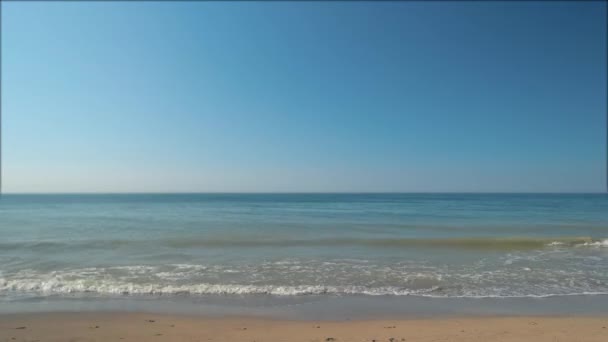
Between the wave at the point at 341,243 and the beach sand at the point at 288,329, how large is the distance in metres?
9.08

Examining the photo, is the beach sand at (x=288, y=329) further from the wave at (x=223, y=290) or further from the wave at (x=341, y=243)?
the wave at (x=341, y=243)

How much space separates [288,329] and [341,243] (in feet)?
34.9

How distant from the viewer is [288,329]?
21.1ft

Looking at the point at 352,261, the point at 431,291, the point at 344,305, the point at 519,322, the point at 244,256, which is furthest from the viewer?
the point at 244,256

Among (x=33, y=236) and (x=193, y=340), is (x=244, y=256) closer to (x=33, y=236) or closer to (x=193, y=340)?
(x=193, y=340)

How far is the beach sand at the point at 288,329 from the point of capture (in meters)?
6.00

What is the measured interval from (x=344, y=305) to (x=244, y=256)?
21.9 feet

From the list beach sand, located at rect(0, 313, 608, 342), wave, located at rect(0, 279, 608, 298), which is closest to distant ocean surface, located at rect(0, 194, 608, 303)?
wave, located at rect(0, 279, 608, 298)

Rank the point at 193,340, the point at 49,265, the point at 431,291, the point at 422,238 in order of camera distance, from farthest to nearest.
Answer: the point at 422,238 < the point at 49,265 < the point at 431,291 < the point at 193,340

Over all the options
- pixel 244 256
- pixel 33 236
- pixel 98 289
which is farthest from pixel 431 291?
pixel 33 236

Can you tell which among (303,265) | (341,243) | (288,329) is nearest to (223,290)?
(288,329)

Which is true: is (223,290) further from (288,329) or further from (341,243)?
(341,243)

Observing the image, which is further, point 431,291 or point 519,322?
point 431,291

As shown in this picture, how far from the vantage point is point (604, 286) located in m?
9.30
